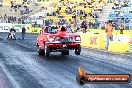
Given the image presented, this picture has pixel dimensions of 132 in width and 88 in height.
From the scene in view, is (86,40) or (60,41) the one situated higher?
(60,41)

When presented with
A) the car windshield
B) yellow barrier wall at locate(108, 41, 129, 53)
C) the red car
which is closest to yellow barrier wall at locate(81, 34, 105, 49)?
yellow barrier wall at locate(108, 41, 129, 53)

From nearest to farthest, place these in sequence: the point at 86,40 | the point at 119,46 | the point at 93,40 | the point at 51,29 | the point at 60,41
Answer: the point at 60,41
the point at 51,29
the point at 119,46
the point at 93,40
the point at 86,40

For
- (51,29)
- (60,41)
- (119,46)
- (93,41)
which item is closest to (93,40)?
(93,41)

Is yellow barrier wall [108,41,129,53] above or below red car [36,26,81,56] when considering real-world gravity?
below

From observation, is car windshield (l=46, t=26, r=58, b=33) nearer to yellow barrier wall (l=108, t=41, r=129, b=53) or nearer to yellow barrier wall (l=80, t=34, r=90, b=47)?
yellow barrier wall (l=108, t=41, r=129, b=53)

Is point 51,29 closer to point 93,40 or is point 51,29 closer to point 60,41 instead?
point 60,41

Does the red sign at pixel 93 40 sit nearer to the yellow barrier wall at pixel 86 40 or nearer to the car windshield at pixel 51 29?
the yellow barrier wall at pixel 86 40

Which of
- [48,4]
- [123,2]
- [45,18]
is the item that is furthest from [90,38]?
[48,4]

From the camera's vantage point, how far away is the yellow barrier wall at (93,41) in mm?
23383

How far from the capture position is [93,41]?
24.5 m

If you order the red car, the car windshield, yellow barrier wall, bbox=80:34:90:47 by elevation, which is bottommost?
yellow barrier wall, bbox=80:34:90:47

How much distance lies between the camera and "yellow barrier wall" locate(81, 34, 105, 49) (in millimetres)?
23383

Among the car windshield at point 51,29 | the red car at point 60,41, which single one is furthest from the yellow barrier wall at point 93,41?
the red car at point 60,41

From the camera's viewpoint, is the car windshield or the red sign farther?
the red sign
